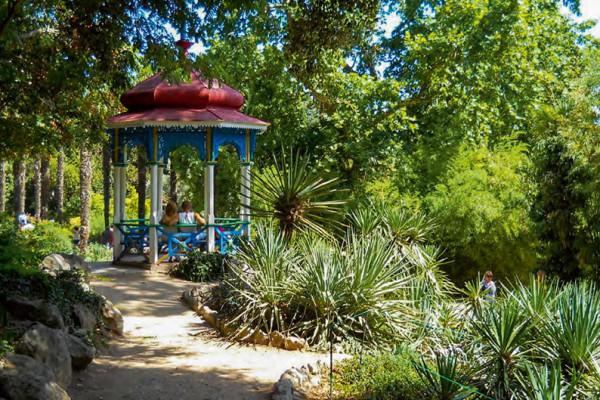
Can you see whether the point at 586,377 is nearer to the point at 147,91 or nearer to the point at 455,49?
the point at 147,91

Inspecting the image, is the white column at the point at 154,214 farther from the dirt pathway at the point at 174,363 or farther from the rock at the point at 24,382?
the rock at the point at 24,382

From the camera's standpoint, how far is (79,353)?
7.74 meters

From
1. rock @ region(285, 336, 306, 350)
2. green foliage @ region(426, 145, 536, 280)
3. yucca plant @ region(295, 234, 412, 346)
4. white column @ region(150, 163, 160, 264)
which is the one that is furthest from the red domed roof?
rock @ region(285, 336, 306, 350)

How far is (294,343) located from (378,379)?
81.0 inches

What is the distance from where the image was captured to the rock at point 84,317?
9.07 metres

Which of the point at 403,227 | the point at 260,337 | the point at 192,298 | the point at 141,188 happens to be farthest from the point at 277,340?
the point at 141,188

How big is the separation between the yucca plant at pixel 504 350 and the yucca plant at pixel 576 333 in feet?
0.83

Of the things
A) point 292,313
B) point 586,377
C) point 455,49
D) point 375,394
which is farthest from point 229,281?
point 455,49

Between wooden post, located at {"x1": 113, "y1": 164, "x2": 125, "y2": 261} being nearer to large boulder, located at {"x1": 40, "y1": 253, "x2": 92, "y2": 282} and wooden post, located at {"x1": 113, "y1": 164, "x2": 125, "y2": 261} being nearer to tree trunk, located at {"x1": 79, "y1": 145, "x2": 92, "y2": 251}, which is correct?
large boulder, located at {"x1": 40, "y1": 253, "x2": 92, "y2": 282}

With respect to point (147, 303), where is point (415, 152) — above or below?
above

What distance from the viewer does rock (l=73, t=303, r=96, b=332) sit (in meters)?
9.07

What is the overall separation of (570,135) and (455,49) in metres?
6.48

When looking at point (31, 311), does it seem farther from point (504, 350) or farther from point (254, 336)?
point (504, 350)

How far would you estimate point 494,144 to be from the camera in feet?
67.1
